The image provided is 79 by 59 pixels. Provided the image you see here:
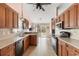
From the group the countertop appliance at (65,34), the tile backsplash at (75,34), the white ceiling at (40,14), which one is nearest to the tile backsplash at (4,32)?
the white ceiling at (40,14)

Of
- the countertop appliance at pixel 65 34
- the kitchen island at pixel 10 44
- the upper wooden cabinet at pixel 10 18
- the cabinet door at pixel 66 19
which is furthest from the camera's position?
the countertop appliance at pixel 65 34

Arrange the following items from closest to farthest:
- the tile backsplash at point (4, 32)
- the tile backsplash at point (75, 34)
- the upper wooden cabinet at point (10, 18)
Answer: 1. the upper wooden cabinet at point (10, 18)
2. the tile backsplash at point (4, 32)
3. the tile backsplash at point (75, 34)

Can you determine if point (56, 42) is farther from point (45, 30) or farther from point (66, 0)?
point (66, 0)

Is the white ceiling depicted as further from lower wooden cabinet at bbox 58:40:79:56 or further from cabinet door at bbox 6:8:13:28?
lower wooden cabinet at bbox 58:40:79:56

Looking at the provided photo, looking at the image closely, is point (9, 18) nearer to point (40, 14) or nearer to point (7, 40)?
point (7, 40)

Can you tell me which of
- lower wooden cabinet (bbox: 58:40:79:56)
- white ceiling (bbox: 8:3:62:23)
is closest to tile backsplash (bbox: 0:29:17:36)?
white ceiling (bbox: 8:3:62:23)

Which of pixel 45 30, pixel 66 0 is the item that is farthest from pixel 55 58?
pixel 45 30

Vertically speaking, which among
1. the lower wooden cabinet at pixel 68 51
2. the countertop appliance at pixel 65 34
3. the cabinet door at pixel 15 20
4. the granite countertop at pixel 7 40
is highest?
the cabinet door at pixel 15 20

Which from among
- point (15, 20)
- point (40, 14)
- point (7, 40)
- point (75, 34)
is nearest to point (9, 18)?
point (15, 20)

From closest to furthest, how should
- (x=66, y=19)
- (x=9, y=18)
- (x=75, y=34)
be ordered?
(x=9, y=18), (x=75, y=34), (x=66, y=19)

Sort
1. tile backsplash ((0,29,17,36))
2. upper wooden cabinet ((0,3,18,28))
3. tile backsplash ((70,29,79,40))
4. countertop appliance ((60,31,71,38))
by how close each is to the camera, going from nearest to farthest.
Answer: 1. upper wooden cabinet ((0,3,18,28))
2. tile backsplash ((0,29,17,36))
3. tile backsplash ((70,29,79,40))
4. countertop appliance ((60,31,71,38))

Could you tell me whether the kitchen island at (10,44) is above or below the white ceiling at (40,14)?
below

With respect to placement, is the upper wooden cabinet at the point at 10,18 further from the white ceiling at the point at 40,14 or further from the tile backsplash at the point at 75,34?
the tile backsplash at the point at 75,34

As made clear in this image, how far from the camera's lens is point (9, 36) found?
334 cm
